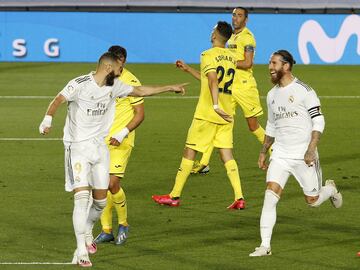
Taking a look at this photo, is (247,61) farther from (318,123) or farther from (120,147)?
(318,123)

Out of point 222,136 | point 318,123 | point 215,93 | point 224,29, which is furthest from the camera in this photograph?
point 222,136

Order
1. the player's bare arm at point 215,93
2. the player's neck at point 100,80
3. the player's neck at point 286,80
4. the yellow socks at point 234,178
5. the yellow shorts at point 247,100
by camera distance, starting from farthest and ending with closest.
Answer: the yellow shorts at point 247,100, the yellow socks at point 234,178, the player's bare arm at point 215,93, the player's neck at point 286,80, the player's neck at point 100,80

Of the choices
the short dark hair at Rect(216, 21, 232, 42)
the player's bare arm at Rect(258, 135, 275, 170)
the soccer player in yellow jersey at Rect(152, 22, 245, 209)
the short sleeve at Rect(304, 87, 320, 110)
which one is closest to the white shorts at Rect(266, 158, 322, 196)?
the player's bare arm at Rect(258, 135, 275, 170)

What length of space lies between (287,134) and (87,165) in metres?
2.39

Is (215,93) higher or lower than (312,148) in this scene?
higher

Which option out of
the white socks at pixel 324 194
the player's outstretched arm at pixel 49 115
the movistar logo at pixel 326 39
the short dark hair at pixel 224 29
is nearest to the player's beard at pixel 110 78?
the player's outstretched arm at pixel 49 115

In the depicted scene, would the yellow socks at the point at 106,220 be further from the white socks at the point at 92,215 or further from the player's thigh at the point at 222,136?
the player's thigh at the point at 222,136

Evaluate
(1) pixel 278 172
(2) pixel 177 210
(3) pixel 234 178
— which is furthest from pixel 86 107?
(3) pixel 234 178

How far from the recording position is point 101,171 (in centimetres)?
1318

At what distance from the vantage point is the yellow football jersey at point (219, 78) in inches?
648

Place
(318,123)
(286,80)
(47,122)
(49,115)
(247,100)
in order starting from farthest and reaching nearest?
(247,100), (286,80), (318,123), (49,115), (47,122)

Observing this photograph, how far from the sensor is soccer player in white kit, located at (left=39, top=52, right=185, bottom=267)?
512 inches

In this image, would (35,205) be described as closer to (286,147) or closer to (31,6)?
(286,147)

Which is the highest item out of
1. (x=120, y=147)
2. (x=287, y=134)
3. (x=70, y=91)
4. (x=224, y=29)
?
(x=224, y=29)
